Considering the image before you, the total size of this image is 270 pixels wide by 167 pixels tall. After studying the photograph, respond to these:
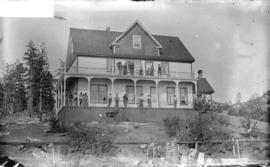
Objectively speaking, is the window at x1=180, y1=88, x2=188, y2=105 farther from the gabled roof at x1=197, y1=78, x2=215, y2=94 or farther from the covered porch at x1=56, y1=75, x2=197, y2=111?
the gabled roof at x1=197, y1=78, x2=215, y2=94

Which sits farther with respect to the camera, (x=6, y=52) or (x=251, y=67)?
(x=251, y=67)

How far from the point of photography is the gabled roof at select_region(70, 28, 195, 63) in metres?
3.78

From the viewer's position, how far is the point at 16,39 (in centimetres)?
336

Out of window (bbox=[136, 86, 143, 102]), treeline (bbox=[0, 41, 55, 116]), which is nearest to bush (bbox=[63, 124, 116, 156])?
treeline (bbox=[0, 41, 55, 116])

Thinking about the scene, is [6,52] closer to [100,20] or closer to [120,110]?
[100,20]

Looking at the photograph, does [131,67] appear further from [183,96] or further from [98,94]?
[183,96]

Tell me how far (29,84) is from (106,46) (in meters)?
1.09

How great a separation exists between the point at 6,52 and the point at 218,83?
2.13 metres

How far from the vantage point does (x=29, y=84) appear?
11.3ft

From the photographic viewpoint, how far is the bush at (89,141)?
11.0 ft

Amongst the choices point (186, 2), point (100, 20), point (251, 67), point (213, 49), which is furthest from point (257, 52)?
point (100, 20)

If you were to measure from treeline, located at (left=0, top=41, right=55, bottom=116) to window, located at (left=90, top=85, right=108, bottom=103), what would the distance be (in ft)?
1.33

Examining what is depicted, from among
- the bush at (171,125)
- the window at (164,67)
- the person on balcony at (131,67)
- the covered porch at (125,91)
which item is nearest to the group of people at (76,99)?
the covered porch at (125,91)

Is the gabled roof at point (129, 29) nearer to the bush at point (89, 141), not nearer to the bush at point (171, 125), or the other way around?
the bush at point (171, 125)
